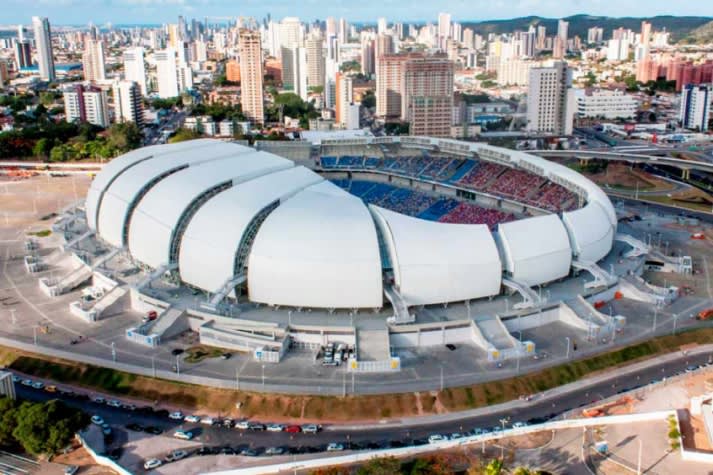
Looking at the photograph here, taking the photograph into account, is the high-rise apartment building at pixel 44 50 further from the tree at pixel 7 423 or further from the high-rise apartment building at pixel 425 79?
the tree at pixel 7 423

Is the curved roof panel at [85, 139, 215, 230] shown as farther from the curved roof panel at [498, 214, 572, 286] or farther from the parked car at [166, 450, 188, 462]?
the parked car at [166, 450, 188, 462]

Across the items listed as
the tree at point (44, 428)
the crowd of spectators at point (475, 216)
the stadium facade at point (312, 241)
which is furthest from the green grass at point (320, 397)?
the crowd of spectators at point (475, 216)

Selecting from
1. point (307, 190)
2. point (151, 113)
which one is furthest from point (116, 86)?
point (307, 190)

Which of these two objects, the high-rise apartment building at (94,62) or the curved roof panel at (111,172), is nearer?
the curved roof panel at (111,172)

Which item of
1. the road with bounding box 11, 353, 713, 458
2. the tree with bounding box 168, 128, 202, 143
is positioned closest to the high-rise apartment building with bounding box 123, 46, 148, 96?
the tree with bounding box 168, 128, 202, 143

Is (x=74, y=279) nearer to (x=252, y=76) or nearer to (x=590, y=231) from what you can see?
(x=590, y=231)

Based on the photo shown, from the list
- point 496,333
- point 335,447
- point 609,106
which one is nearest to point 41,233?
point 335,447
